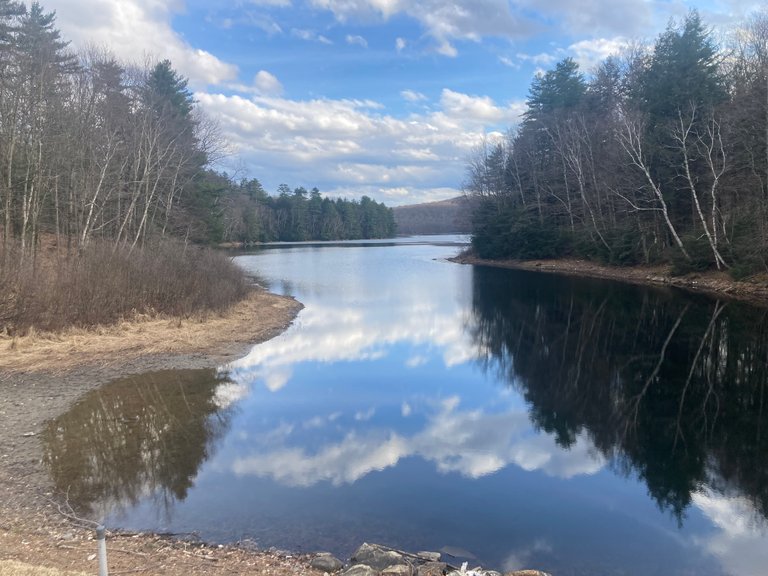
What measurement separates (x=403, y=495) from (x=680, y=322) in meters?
16.1

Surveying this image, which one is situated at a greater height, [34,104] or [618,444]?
[34,104]

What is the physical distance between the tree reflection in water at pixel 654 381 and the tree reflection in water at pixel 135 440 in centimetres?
604

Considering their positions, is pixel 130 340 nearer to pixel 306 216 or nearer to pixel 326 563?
pixel 326 563

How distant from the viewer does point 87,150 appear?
25016 mm

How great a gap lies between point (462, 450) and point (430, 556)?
3.36 meters

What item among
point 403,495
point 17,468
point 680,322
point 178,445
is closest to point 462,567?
point 403,495

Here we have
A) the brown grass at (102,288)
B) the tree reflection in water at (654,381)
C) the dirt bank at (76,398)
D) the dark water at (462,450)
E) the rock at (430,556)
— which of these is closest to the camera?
the dirt bank at (76,398)

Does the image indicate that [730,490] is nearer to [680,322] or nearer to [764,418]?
[764,418]

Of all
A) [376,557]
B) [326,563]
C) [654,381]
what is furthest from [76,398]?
[654,381]

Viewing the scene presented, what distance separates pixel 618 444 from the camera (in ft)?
30.0

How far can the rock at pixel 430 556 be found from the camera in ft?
18.9

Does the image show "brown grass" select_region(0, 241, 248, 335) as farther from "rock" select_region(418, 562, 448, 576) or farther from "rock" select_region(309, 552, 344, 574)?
"rock" select_region(418, 562, 448, 576)

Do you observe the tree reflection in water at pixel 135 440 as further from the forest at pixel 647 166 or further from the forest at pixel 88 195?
the forest at pixel 647 166

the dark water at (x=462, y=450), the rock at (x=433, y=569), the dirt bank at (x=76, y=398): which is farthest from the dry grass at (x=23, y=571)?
the rock at (x=433, y=569)
